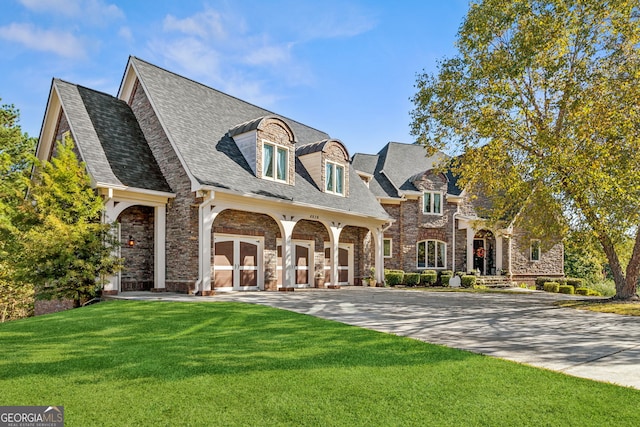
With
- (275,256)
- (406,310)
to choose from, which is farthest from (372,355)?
(275,256)

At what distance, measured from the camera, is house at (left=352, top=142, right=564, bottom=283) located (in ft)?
89.0

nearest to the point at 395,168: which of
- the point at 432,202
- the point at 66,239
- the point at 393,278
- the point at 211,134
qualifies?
the point at 432,202

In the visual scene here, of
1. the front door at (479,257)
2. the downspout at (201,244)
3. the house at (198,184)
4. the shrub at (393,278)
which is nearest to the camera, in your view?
the downspout at (201,244)

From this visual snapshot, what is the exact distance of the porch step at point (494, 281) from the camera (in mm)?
26797

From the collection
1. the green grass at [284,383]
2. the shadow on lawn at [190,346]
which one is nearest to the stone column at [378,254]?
the shadow on lawn at [190,346]

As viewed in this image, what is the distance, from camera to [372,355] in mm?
6223

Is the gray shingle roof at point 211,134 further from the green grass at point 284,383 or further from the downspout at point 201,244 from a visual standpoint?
the green grass at point 284,383

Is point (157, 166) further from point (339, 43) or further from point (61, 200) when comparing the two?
point (339, 43)

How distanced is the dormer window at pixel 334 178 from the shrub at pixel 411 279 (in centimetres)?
716

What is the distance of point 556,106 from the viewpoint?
14047mm

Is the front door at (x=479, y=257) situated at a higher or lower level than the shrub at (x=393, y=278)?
higher

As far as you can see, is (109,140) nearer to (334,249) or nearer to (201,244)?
(201,244)

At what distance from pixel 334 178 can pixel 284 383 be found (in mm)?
16110

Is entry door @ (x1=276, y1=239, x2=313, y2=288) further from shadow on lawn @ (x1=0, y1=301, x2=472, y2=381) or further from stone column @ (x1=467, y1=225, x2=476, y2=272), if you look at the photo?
stone column @ (x1=467, y1=225, x2=476, y2=272)
